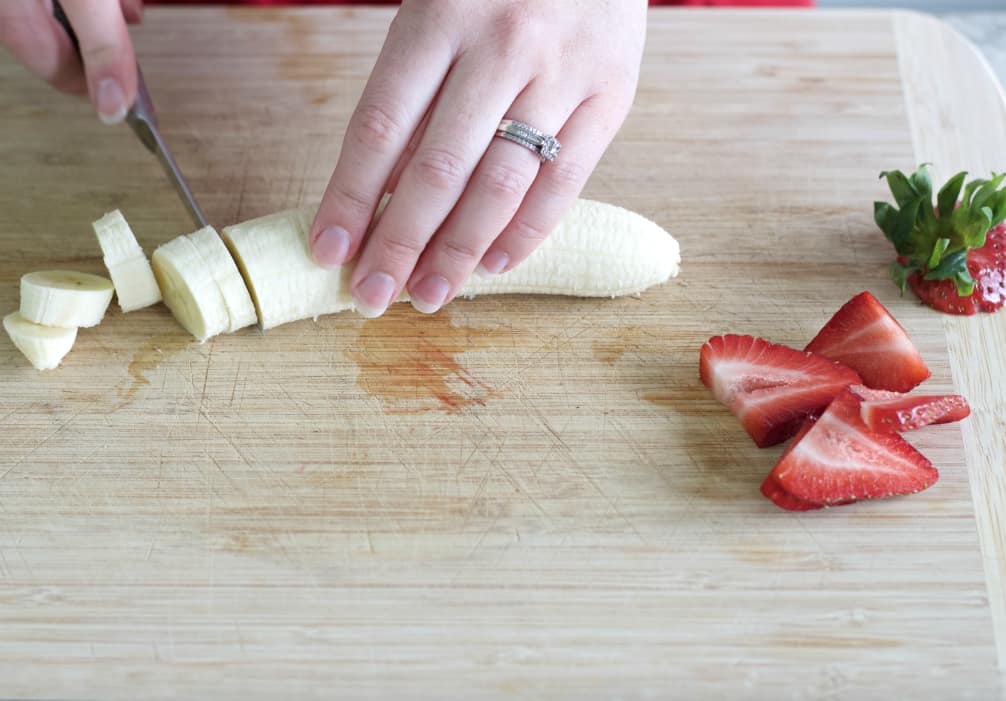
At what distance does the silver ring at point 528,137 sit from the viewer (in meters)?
1.61

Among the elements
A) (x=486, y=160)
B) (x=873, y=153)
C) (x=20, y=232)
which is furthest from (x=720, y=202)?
(x=20, y=232)

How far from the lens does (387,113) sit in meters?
1.58

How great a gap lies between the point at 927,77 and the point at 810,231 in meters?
0.54

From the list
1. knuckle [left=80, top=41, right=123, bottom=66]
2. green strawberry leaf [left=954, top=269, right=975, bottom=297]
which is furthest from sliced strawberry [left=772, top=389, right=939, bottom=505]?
knuckle [left=80, top=41, right=123, bottom=66]

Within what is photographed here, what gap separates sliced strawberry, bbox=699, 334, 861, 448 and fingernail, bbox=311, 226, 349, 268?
0.61 metres

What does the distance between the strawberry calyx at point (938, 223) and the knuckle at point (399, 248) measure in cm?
84

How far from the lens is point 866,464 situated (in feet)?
5.06

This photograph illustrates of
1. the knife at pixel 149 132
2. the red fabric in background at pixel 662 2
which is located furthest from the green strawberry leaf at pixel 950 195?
the knife at pixel 149 132

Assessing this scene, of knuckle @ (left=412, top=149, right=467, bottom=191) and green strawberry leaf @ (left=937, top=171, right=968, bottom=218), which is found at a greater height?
green strawberry leaf @ (left=937, top=171, right=968, bottom=218)

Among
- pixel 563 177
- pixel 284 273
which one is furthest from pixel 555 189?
pixel 284 273

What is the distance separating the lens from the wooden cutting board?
1.43 meters

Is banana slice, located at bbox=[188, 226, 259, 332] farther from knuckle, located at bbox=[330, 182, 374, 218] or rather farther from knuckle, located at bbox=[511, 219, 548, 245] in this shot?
knuckle, located at bbox=[511, 219, 548, 245]

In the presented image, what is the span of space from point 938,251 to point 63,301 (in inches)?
57.3

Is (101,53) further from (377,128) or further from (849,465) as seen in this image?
(849,465)
